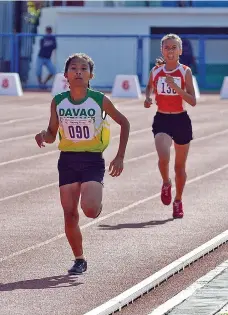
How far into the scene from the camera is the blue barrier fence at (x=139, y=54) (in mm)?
41125

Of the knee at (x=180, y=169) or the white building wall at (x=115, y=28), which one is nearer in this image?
the knee at (x=180, y=169)

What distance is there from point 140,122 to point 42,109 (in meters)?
4.80

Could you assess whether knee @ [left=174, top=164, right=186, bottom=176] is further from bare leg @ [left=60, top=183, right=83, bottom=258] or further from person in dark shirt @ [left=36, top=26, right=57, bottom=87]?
person in dark shirt @ [left=36, top=26, right=57, bottom=87]

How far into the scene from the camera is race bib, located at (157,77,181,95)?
13.0m

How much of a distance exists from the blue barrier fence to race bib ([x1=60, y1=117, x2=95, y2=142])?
31.2 metres

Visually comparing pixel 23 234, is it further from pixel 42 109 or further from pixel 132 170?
pixel 42 109

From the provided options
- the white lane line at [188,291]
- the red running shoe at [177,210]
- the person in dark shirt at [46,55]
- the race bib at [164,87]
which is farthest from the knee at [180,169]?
the person in dark shirt at [46,55]

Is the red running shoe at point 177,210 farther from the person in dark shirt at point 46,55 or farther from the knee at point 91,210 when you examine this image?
the person in dark shirt at point 46,55

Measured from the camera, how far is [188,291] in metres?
8.67

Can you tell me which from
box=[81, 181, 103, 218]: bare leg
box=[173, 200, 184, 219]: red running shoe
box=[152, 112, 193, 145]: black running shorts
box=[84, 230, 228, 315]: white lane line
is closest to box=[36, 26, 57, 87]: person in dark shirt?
box=[152, 112, 193, 145]: black running shorts

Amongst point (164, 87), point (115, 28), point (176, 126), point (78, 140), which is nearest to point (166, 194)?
point (176, 126)

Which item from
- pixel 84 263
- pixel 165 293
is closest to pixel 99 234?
pixel 84 263

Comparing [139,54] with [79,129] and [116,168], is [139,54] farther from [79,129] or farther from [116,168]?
[116,168]

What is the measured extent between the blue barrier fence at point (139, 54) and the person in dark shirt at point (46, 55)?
0.39 m
